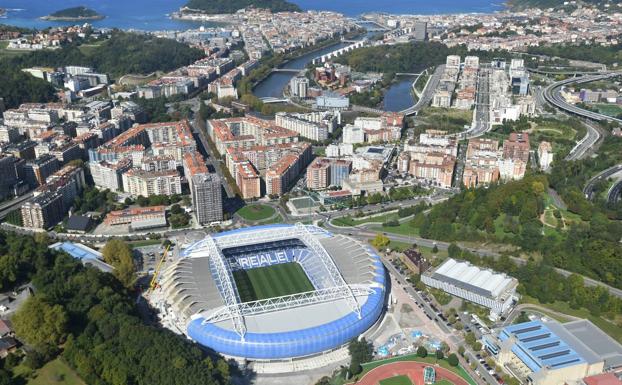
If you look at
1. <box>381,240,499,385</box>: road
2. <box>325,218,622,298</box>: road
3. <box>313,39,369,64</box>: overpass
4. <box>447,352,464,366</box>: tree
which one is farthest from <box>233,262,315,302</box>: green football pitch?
<box>313,39,369,64</box>: overpass

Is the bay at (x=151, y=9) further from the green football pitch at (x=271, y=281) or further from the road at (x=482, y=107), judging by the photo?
the green football pitch at (x=271, y=281)

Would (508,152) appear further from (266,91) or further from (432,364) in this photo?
(266,91)

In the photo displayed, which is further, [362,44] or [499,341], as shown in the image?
[362,44]

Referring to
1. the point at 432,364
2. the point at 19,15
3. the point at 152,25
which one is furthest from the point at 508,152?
the point at 19,15

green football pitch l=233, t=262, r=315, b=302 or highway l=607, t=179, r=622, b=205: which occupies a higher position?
highway l=607, t=179, r=622, b=205

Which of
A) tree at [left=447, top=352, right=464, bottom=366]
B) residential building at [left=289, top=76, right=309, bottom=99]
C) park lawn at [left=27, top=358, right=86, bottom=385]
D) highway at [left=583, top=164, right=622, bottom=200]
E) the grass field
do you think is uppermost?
residential building at [left=289, top=76, right=309, bottom=99]

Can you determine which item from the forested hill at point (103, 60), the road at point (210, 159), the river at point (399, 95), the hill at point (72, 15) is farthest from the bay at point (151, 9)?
the road at point (210, 159)

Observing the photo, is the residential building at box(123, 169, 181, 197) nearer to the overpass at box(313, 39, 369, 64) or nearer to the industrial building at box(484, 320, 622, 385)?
the industrial building at box(484, 320, 622, 385)
